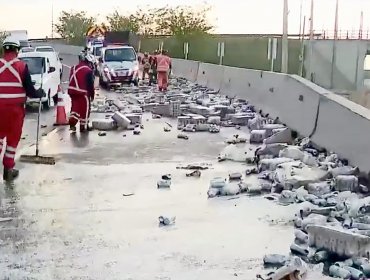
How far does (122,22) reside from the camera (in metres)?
93.7

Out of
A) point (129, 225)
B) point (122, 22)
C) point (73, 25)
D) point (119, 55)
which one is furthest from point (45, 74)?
point (73, 25)

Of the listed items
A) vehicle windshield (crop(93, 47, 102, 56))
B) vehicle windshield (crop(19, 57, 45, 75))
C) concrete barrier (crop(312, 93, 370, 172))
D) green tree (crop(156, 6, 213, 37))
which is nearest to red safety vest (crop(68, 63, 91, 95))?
concrete barrier (crop(312, 93, 370, 172))

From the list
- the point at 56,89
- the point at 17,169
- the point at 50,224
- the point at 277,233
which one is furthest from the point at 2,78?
the point at 56,89

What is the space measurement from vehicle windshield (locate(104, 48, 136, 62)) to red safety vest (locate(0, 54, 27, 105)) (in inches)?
1089

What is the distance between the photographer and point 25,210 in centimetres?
909

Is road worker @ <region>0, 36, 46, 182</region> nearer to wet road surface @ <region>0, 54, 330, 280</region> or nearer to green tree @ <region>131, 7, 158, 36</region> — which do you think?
wet road surface @ <region>0, 54, 330, 280</region>

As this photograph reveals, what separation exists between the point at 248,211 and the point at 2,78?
4475mm

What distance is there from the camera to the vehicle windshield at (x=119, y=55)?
39188 mm

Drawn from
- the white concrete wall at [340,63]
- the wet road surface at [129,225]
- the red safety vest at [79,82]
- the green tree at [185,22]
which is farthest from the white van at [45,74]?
the green tree at [185,22]

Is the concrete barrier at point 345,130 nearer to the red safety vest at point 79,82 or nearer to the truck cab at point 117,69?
the red safety vest at point 79,82

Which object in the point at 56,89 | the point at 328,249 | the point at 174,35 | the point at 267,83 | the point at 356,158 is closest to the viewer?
the point at 328,249

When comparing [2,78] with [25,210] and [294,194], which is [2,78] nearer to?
[25,210]

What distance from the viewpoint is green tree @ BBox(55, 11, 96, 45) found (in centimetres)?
11419

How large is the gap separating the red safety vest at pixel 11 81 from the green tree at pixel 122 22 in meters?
77.0
